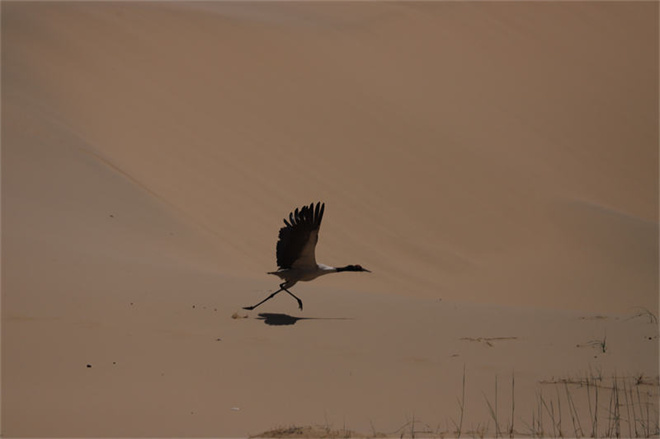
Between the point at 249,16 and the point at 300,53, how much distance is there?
2790mm

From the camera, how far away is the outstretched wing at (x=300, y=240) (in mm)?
9227

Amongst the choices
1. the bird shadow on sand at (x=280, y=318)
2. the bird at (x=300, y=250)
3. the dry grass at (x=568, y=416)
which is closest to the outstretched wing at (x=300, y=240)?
the bird at (x=300, y=250)

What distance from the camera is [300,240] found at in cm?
945

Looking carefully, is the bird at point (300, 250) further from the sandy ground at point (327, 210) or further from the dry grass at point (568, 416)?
the dry grass at point (568, 416)

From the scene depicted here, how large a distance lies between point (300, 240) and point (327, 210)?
7085 mm

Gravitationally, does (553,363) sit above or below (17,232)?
below

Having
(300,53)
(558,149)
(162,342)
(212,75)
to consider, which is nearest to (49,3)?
(212,75)

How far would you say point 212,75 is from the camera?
2016 cm

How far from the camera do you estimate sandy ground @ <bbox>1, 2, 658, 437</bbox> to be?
6.78 meters

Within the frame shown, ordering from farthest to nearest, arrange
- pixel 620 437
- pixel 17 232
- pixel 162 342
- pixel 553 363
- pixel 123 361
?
pixel 17 232 → pixel 553 363 → pixel 162 342 → pixel 123 361 → pixel 620 437

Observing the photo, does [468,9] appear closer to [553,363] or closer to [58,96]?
[58,96]

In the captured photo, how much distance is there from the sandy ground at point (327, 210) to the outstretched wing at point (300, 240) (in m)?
0.62

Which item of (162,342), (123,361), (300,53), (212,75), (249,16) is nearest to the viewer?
(123,361)

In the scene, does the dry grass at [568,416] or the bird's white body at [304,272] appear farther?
the bird's white body at [304,272]
